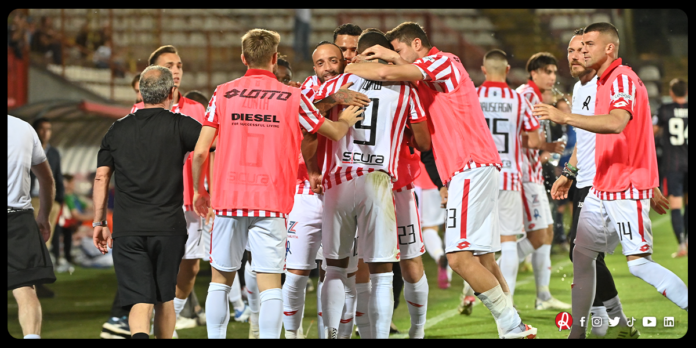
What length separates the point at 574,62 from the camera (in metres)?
4.93

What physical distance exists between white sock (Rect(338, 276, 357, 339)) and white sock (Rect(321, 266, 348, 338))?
0.65 feet

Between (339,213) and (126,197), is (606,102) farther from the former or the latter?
(126,197)

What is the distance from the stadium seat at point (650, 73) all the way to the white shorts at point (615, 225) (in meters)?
14.4

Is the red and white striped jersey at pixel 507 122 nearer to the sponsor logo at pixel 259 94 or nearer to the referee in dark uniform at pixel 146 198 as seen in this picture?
the sponsor logo at pixel 259 94

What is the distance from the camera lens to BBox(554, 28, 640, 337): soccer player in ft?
15.7

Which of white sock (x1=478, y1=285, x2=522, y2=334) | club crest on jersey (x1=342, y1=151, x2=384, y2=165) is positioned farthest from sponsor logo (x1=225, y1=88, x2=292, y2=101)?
white sock (x1=478, y1=285, x2=522, y2=334)

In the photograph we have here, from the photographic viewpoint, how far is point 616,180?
4359 millimetres

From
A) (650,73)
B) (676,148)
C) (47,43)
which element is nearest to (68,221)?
(47,43)

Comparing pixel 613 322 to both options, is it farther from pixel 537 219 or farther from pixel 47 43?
pixel 47 43

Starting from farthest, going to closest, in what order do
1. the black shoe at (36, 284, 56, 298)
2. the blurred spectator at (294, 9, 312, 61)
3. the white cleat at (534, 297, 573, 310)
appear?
the blurred spectator at (294, 9, 312, 61) < the black shoe at (36, 284, 56, 298) < the white cleat at (534, 297, 573, 310)

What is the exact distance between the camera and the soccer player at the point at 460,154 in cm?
423

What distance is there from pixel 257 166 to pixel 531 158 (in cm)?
339

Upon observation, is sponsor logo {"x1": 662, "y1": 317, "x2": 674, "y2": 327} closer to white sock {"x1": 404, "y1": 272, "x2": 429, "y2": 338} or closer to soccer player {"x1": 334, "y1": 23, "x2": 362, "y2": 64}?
white sock {"x1": 404, "y1": 272, "x2": 429, "y2": 338}

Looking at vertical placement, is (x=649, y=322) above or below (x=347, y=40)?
below
